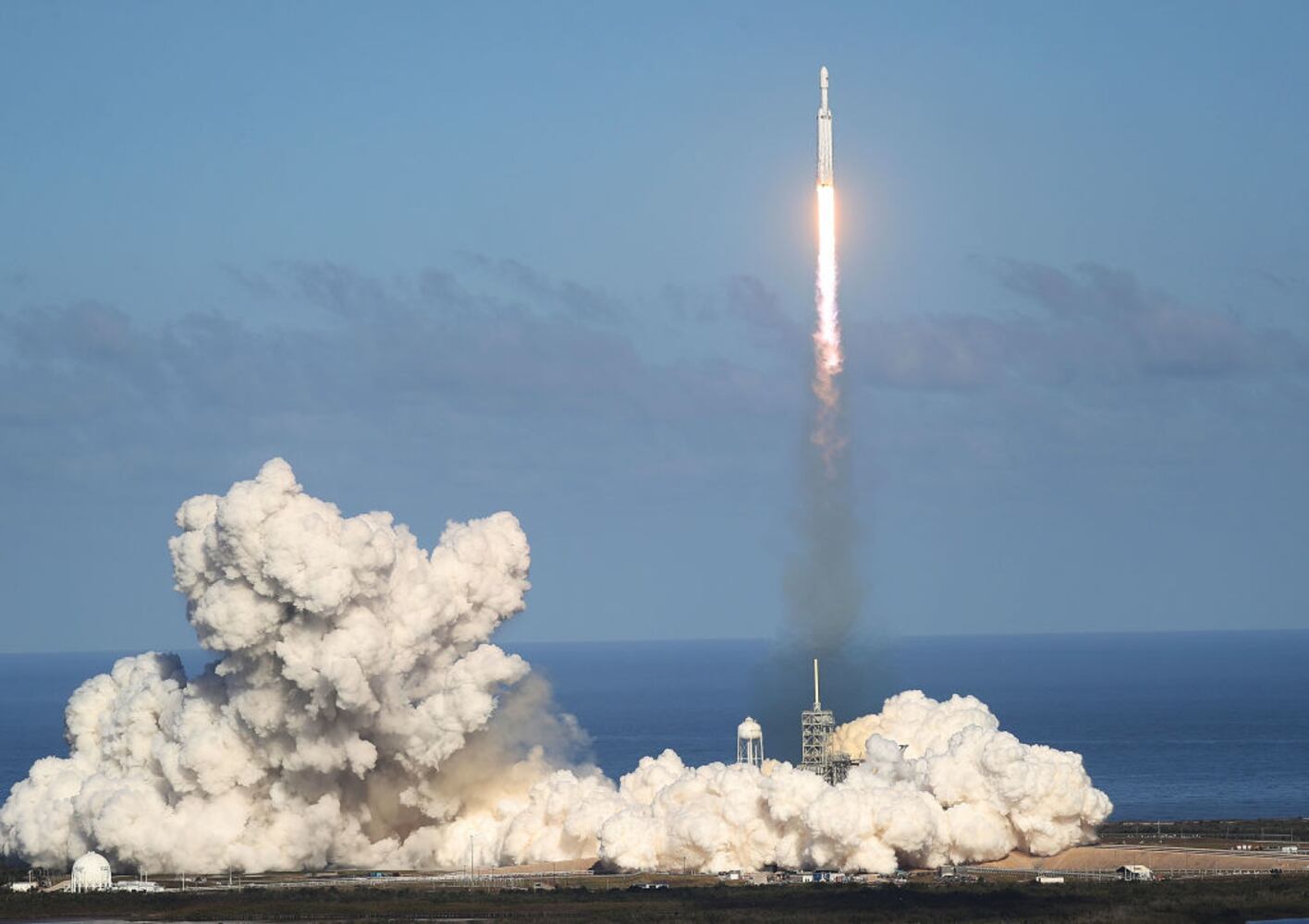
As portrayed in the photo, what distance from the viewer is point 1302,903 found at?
74.0m

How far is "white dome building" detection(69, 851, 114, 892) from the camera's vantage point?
284 feet

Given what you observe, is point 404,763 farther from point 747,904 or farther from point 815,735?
point 747,904

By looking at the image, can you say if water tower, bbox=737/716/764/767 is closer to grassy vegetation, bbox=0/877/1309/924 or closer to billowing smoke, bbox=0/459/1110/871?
billowing smoke, bbox=0/459/1110/871

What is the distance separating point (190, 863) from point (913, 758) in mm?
28447

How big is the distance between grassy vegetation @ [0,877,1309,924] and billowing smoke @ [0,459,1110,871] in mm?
4440

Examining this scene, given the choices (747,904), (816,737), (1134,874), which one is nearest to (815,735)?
(816,737)

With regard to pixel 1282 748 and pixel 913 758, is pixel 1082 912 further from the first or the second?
pixel 1282 748

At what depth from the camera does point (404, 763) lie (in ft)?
292

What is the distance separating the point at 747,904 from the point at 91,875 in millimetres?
26233

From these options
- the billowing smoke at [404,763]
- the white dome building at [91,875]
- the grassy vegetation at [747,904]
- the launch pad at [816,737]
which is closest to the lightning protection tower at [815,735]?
the launch pad at [816,737]

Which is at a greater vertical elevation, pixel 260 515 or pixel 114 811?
pixel 260 515

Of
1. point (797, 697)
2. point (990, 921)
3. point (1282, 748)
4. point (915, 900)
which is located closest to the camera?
point (990, 921)

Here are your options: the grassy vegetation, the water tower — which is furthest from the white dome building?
the water tower

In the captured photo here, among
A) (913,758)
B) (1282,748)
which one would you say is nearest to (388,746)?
(913,758)
